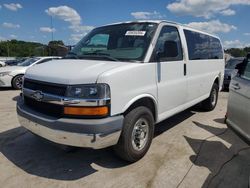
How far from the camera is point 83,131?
9.77ft

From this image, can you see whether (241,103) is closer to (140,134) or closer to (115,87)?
(140,134)

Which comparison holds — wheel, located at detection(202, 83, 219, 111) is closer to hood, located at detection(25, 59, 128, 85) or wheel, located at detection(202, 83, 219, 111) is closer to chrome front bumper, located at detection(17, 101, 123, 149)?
hood, located at detection(25, 59, 128, 85)

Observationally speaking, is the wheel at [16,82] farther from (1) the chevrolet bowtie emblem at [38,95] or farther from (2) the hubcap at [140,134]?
(2) the hubcap at [140,134]

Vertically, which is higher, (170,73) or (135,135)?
(170,73)

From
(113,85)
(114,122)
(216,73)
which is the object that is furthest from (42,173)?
(216,73)

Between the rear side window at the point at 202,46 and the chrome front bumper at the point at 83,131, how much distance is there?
106 inches

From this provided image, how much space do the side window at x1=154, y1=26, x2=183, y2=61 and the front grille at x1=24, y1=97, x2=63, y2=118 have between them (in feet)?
5.69

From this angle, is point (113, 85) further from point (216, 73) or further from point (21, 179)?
point (216, 73)

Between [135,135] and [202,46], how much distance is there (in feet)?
10.8

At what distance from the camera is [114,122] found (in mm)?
3109

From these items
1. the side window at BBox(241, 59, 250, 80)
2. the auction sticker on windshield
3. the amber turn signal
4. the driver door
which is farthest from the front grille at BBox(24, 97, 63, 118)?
the side window at BBox(241, 59, 250, 80)

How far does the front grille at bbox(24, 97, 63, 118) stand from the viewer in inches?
124

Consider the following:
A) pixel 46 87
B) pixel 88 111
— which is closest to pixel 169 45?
pixel 88 111

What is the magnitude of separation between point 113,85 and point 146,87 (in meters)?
0.76
